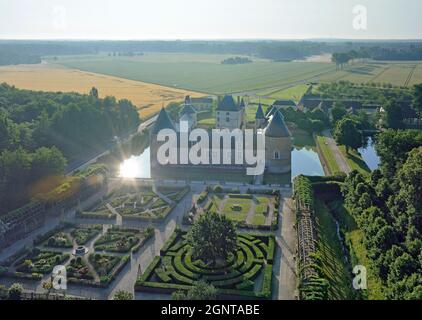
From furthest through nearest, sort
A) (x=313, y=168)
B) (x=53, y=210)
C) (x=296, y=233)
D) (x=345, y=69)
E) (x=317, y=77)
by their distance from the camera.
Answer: (x=345, y=69), (x=317, y=77), (x=313, y=168), (x=53, y=210), (x=296, y=233)

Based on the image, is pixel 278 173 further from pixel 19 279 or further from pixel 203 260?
pixel 19 279

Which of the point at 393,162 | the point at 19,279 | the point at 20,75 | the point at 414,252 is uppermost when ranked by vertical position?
the point at 20,75

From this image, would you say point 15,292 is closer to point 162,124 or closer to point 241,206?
point 241,206

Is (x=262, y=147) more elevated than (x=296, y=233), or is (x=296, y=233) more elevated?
(x=262, y=147)

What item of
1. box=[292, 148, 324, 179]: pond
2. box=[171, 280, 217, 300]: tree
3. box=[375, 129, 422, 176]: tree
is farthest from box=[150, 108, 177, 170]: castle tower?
box=[171, 280, 217, 300]: tree

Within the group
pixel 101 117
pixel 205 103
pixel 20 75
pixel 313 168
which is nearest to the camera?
pixel 313 168

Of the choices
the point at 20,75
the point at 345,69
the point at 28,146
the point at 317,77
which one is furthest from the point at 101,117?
the point at 345,69
